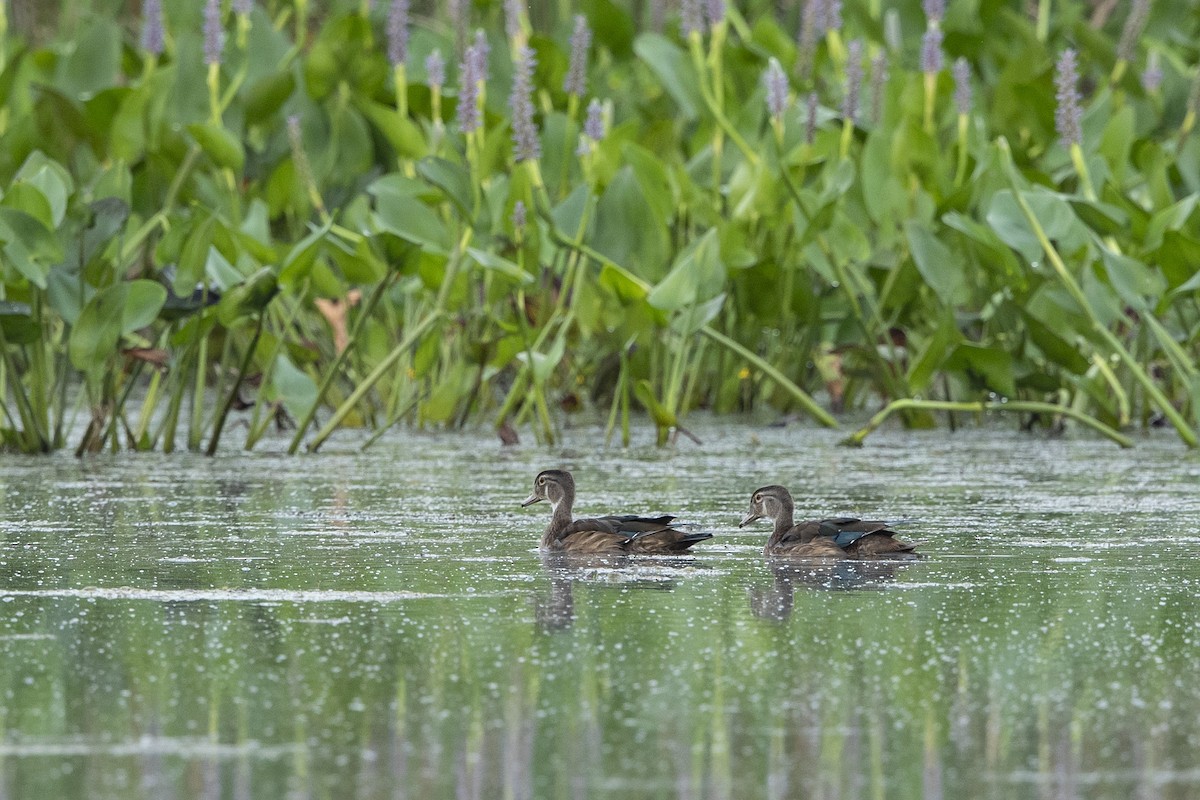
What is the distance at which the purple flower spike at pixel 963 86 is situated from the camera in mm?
8453

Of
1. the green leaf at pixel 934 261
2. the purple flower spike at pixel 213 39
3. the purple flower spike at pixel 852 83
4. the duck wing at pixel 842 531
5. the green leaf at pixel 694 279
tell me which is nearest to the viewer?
the duck wing at pixel 842 531

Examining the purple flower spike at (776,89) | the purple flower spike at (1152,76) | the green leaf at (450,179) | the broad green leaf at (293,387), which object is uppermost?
the purple flower spike at (1152,76)

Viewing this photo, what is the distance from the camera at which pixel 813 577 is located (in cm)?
468

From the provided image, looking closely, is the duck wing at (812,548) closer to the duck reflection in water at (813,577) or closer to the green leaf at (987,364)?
the duck reflection in water at (813,577)

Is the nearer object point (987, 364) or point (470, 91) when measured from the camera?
point (470, 91)

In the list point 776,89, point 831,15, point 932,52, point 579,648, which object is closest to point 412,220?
point 776,89

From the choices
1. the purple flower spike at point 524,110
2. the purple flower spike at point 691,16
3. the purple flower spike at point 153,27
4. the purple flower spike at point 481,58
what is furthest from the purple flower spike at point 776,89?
the purple flower spike at point 153,27

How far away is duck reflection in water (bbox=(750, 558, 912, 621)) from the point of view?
168 inches

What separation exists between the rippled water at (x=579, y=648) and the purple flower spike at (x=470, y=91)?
5.62 ft

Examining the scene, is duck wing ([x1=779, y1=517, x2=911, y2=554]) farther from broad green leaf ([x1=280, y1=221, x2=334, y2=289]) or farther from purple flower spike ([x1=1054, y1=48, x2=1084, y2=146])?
purple flower spike ([x1=1054, y1=48, x2=1084, y2=146])

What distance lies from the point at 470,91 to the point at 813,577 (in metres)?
3.31

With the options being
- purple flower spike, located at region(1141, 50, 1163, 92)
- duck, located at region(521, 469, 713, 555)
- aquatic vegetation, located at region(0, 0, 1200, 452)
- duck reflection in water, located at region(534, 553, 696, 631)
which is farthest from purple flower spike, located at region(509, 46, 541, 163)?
purple flower spike, located at region(1141, 50, 1163, 92)

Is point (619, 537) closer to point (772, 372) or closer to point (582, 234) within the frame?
point (772, 372)

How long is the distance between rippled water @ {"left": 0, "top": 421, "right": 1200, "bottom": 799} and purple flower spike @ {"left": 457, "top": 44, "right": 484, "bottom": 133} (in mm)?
1712
